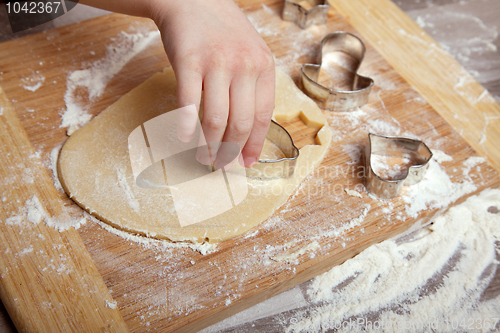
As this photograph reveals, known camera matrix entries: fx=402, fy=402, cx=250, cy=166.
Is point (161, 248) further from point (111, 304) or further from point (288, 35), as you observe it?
point (288, 35)

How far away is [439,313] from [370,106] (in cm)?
52

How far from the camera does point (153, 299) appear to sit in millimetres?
754

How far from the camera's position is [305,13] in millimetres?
1175

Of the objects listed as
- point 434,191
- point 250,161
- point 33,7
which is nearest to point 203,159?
point 250,161

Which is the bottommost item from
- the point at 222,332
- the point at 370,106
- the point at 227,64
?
the point at 222,332

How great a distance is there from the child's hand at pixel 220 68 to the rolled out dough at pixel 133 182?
0.11 m

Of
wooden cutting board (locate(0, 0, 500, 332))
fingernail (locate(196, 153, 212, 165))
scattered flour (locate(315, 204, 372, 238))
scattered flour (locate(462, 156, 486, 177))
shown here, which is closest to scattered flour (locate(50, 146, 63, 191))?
wooden cutting board (locate(0, 0, 500, 332))

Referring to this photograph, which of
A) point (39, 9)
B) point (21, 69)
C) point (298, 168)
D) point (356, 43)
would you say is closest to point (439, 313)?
point (298, 168)

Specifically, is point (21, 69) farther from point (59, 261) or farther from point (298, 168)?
point (298, 168)

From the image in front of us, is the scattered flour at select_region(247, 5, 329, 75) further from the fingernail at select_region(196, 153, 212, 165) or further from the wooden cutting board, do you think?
the fingernail at select_region(196, 153, 212, 165)

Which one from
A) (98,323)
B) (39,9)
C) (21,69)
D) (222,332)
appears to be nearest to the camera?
(98,323)

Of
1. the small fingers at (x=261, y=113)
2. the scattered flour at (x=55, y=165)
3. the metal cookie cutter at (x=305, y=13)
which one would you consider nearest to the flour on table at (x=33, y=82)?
the scattered flour at (x=55, y=165)

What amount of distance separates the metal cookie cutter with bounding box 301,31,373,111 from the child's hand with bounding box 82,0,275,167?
0.76ft

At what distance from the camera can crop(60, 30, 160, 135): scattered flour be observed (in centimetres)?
97
